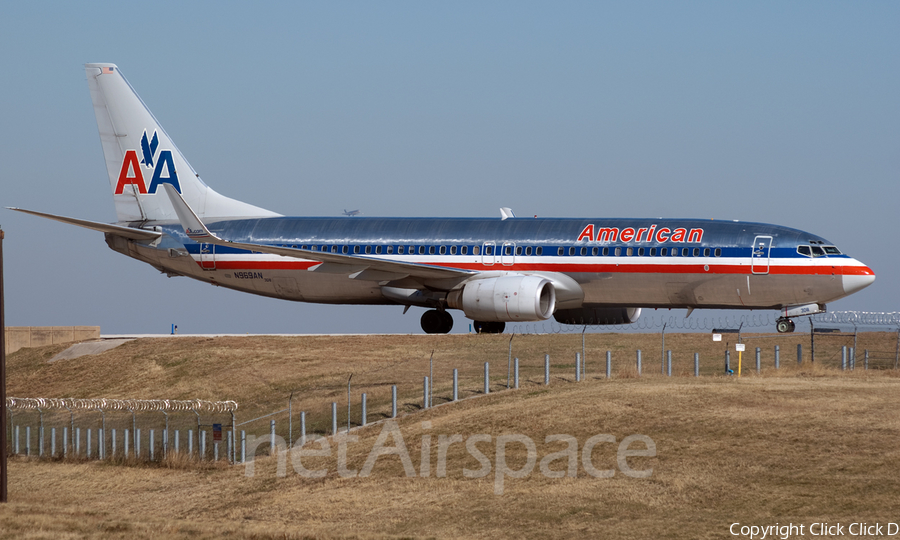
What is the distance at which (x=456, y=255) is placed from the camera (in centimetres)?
3984

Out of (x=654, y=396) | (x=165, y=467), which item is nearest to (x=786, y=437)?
(x=654, y=396)

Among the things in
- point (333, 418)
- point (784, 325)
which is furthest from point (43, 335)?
point (784, 325)

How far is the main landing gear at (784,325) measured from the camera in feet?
118

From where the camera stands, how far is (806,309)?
36.1m

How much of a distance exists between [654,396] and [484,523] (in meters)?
9.08

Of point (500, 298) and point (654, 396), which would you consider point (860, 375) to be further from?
point (500, 298)

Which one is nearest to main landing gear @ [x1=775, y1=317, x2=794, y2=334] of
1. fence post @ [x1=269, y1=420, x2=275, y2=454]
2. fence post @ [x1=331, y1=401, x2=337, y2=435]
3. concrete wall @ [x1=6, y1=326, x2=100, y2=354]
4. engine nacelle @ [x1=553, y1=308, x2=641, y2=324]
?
engine nacelle @ [x1=553, y1=308, x2=641, y2=324]

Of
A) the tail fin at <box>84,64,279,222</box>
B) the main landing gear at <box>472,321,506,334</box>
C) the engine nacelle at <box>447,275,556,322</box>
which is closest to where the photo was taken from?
the engine nacelle at <box>447,275,556,322</box>

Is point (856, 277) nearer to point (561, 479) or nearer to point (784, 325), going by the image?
point (784, 325)

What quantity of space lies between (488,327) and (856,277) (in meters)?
13.7

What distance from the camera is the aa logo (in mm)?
47000

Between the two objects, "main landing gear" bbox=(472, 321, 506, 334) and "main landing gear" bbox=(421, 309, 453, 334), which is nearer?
"main landing gear" bbox=(472, 321, 506, 334)

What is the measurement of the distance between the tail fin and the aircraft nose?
81.1ft

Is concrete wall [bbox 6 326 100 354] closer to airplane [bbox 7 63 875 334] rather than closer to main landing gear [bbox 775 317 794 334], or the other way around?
airplane [bbox 7 63 875 334]
